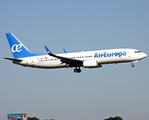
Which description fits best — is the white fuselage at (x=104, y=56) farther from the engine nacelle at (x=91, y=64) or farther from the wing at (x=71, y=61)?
the wing at (x=71, y=61)

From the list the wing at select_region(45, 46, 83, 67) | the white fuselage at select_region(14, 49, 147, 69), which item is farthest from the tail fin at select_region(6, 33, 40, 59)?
the wing at select_region(45, 46, 83, 67)

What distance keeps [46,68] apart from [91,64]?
10.4 meters

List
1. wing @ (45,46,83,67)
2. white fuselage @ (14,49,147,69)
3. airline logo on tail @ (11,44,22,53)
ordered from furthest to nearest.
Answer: airline logo on tail @ (11,44,22,53) → wing @ (45,46,83,67) → white fuselage @ (14,49,147,69)

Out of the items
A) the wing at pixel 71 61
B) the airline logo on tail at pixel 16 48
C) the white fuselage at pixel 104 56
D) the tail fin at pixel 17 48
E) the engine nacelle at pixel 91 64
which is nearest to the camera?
the white fuselage at pixel 104 56

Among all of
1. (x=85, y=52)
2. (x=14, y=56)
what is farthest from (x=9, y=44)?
(x=85, y=52)

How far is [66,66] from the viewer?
198ft

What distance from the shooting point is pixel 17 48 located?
6519 centimetres

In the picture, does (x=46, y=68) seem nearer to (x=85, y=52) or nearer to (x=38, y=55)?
(x=38, y=55)

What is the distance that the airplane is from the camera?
5672 cm

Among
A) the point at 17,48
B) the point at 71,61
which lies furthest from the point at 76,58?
the point at 17,48

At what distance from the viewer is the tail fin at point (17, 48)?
6372 cm

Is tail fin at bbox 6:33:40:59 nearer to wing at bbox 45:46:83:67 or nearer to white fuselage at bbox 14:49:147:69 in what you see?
white fuselage at bbox 14:49:147:69

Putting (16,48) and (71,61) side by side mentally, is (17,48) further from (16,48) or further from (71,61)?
(71,61)

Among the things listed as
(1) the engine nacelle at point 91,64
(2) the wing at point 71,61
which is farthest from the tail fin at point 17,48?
(1) the engine nacelle at point 91,64
